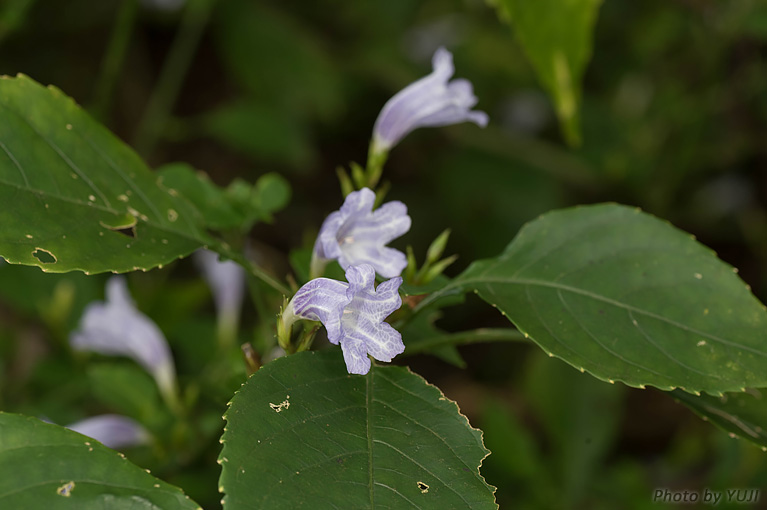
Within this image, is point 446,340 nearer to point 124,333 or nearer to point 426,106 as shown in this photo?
point 426,106

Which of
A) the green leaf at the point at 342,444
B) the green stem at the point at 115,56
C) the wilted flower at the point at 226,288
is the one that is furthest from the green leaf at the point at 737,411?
the green stem at the point at 115,56

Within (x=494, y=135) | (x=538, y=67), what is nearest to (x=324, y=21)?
(x=494, y=135)

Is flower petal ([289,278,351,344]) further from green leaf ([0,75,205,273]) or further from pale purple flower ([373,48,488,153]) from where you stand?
pale purple flower ([373,48,488,153])

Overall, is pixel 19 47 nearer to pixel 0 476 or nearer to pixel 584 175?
pixel 584 175

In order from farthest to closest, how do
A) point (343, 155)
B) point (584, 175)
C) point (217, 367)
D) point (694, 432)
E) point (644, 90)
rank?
1. point (343, 155)
2. point (644, 90)
3. point (584, 175)
4. point (694, 432)
5. point (217, 367)

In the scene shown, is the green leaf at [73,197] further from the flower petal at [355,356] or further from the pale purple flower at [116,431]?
the pale purple flower at [116,431]
